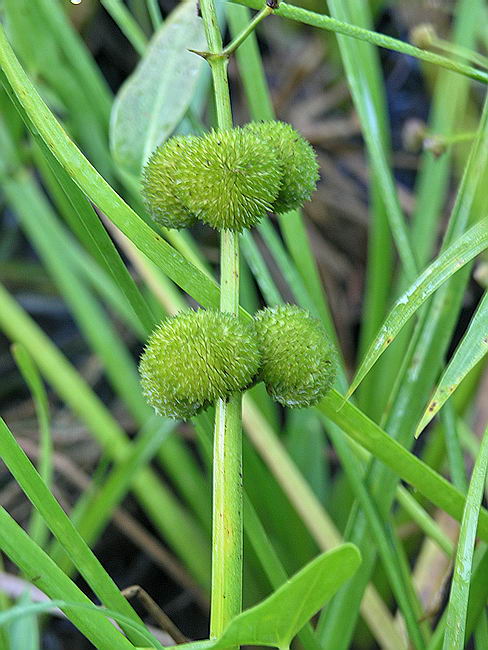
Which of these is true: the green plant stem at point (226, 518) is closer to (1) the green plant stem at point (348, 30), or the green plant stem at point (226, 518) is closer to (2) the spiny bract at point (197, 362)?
(2) the spiny bract at point (197, 362)

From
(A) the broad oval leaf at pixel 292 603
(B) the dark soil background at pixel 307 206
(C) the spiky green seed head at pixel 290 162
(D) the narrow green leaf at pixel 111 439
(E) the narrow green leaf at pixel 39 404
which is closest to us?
(A) the broad oval leaf at pixel 292 603

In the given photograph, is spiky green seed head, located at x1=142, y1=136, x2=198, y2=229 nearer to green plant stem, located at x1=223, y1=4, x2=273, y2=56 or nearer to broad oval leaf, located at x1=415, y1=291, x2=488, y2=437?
green plant stem, located at x1=223, y1=4, x2=273, y2=56

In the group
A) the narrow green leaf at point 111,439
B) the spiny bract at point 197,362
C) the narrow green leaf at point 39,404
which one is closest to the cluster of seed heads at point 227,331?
the spiny bract at point 197,362

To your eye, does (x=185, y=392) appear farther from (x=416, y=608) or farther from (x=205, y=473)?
(x=205, y=473)

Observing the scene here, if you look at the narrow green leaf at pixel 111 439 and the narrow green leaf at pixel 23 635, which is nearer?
the narrow green leaf at pixel 23 635

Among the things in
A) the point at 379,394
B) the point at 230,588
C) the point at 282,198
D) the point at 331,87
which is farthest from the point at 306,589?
the point at 331,87

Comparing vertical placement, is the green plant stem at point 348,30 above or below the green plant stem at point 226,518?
above

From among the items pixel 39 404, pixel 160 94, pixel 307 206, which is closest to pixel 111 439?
pixel 39 404
